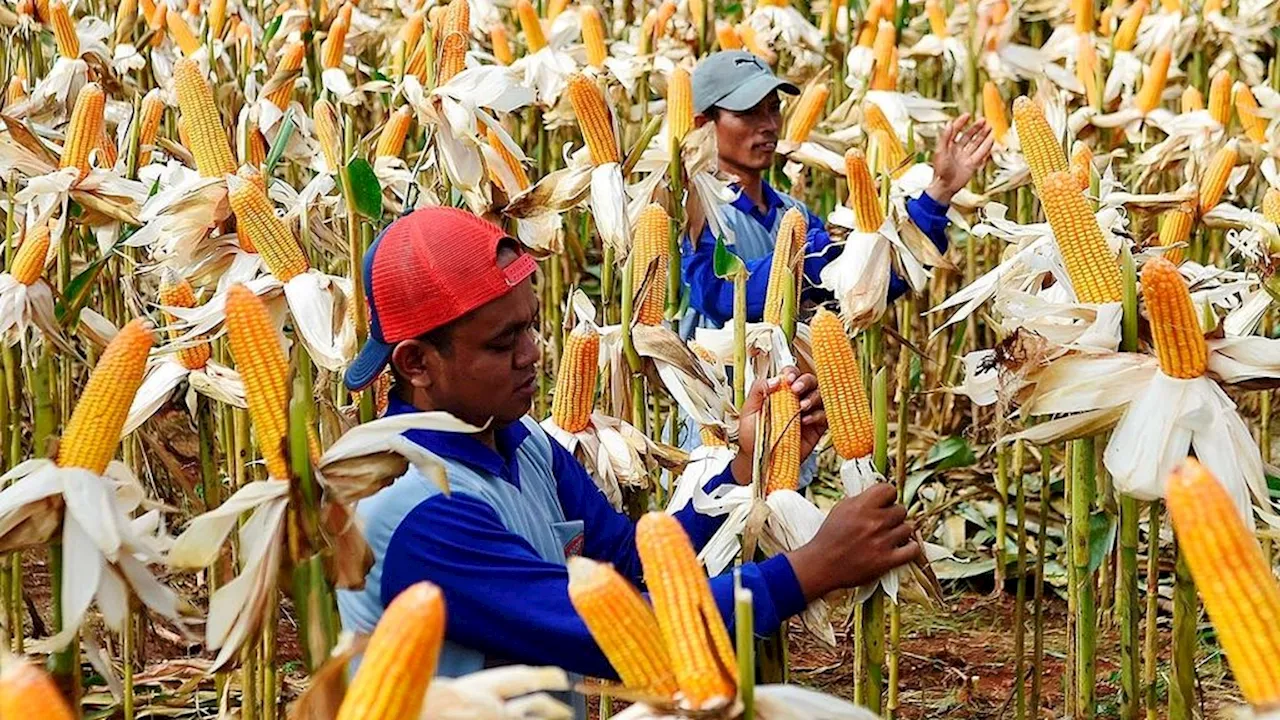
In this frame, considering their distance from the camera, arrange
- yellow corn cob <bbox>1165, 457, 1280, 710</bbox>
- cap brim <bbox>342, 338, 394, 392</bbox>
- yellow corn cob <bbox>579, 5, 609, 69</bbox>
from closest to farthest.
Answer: yellow corn cob <bbox>1165, 457, 1280, 710</bbox> → cap brim <bbox>342, 338, 394, 392</bbox> → yellow corn cob <bbox>579, 5, 609, 69</bbox>

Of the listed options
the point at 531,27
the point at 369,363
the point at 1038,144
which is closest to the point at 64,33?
the point at 531,27

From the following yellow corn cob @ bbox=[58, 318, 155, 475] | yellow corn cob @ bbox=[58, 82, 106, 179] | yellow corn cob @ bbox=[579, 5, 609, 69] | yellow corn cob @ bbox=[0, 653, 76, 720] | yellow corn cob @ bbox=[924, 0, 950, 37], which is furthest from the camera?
yellow corn cob @ bbox=[924, 0, 950, 37]

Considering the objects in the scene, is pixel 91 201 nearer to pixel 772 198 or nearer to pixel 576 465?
pixel 576 465

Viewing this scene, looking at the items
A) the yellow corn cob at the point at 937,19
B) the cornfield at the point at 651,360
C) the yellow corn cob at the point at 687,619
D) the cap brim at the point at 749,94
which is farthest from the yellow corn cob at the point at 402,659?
the yellow corn cob at the point at 937,19

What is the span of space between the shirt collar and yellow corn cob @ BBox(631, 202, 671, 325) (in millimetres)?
507

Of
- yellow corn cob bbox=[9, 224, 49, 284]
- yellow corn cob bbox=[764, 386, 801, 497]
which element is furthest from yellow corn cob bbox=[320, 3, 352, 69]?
yellow corn cob bbox=[764, 386, 801, 497]

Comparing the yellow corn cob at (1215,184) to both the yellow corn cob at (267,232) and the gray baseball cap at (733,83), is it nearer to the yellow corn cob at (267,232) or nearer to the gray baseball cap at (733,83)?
the gray baseball cap at (733,83)

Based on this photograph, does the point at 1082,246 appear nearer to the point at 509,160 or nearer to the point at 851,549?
the point at 851,549

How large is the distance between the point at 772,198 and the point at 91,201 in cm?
195

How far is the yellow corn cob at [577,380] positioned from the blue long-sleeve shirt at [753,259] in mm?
920

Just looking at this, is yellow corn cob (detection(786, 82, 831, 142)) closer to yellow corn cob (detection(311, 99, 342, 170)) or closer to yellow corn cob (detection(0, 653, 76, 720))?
yellow corn cob (detection(311, 99, 342, 170))

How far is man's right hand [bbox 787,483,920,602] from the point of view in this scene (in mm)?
2121

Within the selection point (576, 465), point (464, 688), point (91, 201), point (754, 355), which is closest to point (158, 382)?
point (91, 201)

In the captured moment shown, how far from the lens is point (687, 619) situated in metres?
1.43
